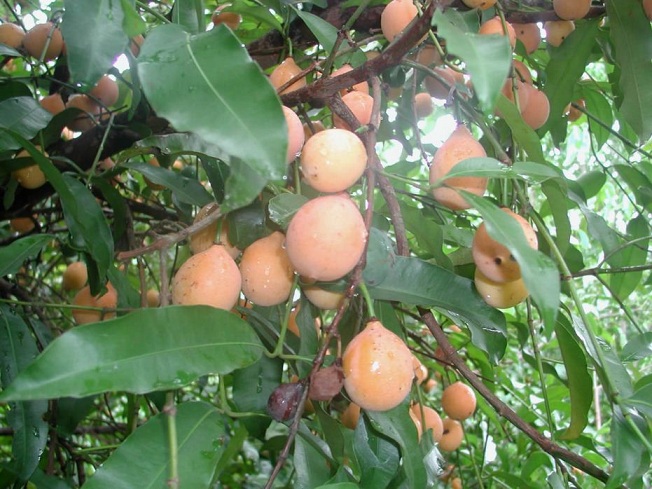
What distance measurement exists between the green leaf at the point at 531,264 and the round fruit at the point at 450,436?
0.77m

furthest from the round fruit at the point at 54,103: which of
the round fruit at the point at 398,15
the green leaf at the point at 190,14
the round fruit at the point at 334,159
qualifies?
the round fruit at the point at 334,159

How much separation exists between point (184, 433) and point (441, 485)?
115cm

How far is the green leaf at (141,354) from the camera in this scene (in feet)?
1.46

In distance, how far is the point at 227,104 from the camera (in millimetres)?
458

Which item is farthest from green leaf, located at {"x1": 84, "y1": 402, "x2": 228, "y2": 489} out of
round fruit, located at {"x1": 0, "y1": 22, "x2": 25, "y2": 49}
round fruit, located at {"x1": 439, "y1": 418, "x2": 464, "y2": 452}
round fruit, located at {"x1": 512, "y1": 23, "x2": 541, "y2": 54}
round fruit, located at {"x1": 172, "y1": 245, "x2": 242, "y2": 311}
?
round fruit, located at {"x1": 0, "y1": 22, "x2": 25, "y2": 49}

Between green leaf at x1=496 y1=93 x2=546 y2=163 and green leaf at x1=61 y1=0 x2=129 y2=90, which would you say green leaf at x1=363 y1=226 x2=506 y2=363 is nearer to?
green leaf at x1=496 y1=93 x2=546 y2=163

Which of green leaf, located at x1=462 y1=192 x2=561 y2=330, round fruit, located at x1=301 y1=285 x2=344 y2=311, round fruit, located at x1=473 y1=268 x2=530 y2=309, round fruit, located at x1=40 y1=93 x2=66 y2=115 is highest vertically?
green leaf, located at x1=462 y1=192 x2=561 y2=330

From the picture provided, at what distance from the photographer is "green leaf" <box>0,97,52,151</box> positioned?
87 cm

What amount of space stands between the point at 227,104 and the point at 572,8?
656 mm

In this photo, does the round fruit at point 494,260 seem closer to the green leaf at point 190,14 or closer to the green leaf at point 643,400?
the green leaf at point 643,400

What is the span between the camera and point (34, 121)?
892 millimetres

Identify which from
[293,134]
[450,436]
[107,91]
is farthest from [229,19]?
[450,436]

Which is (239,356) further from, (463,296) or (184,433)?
(463,296)

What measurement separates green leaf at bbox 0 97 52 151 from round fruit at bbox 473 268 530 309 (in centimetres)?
65
